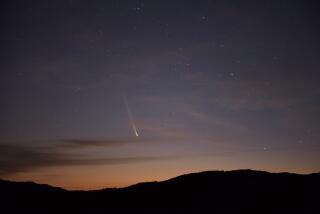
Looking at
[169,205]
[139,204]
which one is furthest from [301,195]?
[139,204]

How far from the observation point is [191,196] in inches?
1966

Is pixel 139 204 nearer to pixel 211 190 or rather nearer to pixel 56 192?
pixel 211 190

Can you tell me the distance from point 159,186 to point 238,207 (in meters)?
17.2

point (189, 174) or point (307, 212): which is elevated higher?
point (189, 174)

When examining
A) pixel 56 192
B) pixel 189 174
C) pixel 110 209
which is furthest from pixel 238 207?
pixel 56 192

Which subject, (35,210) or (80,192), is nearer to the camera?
(35,210)

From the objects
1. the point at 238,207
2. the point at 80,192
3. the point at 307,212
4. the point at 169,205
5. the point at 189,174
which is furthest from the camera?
the point at 189,174

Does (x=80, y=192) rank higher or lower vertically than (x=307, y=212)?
higher

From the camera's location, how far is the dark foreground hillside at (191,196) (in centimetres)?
4225

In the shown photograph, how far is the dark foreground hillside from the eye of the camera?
42250mm

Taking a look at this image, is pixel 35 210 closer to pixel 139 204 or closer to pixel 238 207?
pixel 139 204

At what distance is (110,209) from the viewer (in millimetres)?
43375

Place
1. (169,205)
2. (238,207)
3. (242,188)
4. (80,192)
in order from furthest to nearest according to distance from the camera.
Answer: (80,192)
(242,188)
(169,205)
(238,207)

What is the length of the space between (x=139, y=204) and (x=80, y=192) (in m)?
13.2
